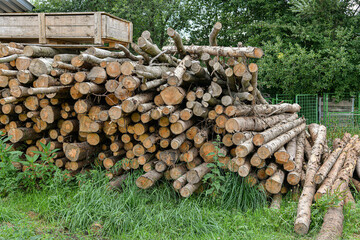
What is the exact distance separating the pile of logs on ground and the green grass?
230mm

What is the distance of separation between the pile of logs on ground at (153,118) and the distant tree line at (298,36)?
27.0 ft

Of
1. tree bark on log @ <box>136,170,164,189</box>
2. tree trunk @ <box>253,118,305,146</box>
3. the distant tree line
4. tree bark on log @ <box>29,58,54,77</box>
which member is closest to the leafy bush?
tree bark on log @ <box>29,58,54,77</box>

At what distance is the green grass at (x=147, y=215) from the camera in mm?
3832

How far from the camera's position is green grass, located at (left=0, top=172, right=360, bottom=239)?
151 inches

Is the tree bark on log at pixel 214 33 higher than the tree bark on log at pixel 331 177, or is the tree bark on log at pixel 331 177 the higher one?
the tree bark on log at pixel 214 33

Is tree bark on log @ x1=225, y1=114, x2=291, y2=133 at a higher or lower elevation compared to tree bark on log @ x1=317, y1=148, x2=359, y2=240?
higher

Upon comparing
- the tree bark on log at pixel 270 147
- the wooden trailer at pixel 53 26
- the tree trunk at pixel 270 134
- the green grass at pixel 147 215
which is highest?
the wooden trailer at pixel 53 26

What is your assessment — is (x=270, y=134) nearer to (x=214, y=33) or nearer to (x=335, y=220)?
(x=335, y=220)

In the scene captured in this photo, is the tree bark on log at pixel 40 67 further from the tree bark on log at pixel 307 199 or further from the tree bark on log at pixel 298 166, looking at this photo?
the tree bark on log at pixel 307 199

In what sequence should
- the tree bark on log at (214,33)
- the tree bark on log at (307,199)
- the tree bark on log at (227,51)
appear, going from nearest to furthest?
the tree bark on log at (307,199) → the tree bark on log at (227,51) → the tree bark on log at (214,33)

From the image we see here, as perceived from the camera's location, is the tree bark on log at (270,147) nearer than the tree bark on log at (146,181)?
Yes

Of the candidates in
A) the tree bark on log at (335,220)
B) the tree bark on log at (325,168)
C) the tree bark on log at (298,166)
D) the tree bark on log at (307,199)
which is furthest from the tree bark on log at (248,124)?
the tree bark on log at (335,220)

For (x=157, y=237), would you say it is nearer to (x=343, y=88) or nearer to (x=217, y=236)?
(x=217, y=236)

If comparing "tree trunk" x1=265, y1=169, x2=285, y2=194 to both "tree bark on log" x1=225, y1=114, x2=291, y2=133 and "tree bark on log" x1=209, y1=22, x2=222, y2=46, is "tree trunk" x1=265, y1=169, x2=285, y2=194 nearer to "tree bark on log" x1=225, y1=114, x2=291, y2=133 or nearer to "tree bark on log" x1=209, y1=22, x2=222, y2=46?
"tree bark on log" x1=225, y1=114, x2=291, y2=133
